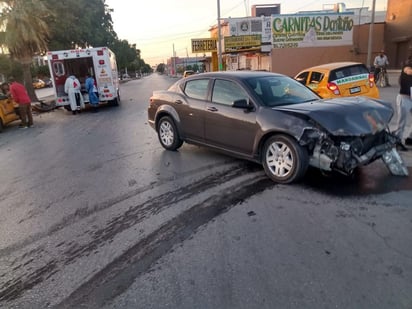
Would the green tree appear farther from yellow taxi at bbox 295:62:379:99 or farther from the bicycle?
the bicycle

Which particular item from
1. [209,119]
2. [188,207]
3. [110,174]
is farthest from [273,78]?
[110,174]

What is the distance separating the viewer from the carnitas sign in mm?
26938

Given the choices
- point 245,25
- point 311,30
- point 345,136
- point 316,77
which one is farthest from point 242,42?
point 345,136

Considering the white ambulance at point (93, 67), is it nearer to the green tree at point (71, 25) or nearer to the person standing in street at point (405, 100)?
the green tree at point (71, 25)

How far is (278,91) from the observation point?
225 inches

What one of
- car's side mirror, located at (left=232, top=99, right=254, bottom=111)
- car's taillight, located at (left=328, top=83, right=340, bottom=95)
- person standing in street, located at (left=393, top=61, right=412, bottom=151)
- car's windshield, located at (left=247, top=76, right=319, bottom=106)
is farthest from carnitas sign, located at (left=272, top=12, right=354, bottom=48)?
car's side mirror, located at (left=232, top=99, right=254, bottom=111)

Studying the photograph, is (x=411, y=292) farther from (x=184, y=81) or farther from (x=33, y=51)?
(x=33, y=51)

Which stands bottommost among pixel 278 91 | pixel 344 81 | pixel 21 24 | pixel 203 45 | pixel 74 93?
pixel 74 93

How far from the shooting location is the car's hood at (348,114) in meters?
4.51

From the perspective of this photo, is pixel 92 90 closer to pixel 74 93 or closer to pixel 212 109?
pixel 74 93

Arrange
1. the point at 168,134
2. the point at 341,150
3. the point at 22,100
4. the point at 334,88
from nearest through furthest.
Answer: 1. the point at 341,150
2. the point at 168,134
3. the point at 334,88
4. the point at 22,100

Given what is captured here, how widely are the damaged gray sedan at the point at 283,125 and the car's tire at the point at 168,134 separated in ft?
1.17

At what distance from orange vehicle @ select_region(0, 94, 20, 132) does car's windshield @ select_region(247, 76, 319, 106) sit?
33.6 feet

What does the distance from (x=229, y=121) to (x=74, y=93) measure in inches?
471
